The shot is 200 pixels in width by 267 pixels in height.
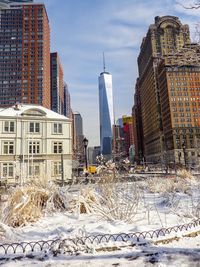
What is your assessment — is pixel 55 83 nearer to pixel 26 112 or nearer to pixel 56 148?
→ pixel 26 112

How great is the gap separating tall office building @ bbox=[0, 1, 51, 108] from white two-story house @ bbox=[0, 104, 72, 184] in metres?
85.2

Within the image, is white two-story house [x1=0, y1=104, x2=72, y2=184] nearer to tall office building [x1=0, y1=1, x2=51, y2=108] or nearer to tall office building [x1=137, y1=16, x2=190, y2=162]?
tall office building [x1=0, y1=1, x2=51, y2=108]

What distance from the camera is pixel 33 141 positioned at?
3338 centimetres

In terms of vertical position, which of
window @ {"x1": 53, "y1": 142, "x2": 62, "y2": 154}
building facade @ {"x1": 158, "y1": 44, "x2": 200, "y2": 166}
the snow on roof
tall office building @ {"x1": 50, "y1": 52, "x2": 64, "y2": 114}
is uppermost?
tall office building @ {"x1": 50, "y1": 52, "x2": 64, "y2": 114}

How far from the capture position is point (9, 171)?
31781 mm

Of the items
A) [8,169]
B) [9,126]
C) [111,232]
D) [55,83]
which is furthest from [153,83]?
[111,232]

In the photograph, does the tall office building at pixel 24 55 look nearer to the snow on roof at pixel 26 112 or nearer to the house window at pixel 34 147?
the snow on roof at pixel 26 112

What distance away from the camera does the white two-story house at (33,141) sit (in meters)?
32.0

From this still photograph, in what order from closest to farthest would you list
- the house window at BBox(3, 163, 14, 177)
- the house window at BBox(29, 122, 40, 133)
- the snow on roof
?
the house window at BBox(3, 163, 14, 177) < the snow on roof < the house window at BBox(29, 122, 40, 133)

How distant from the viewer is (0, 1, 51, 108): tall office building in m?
116

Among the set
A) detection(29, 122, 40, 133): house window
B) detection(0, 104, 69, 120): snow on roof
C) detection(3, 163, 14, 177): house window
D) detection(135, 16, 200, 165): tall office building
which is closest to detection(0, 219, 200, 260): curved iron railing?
detection(3, 163, 14, 177): house window

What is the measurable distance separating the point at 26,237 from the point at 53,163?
29.3m

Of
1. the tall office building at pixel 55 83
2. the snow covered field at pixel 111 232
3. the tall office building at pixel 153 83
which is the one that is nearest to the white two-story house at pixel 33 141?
the snow covered field at pixel 111 232

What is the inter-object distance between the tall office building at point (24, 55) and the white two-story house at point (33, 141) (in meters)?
85.2
